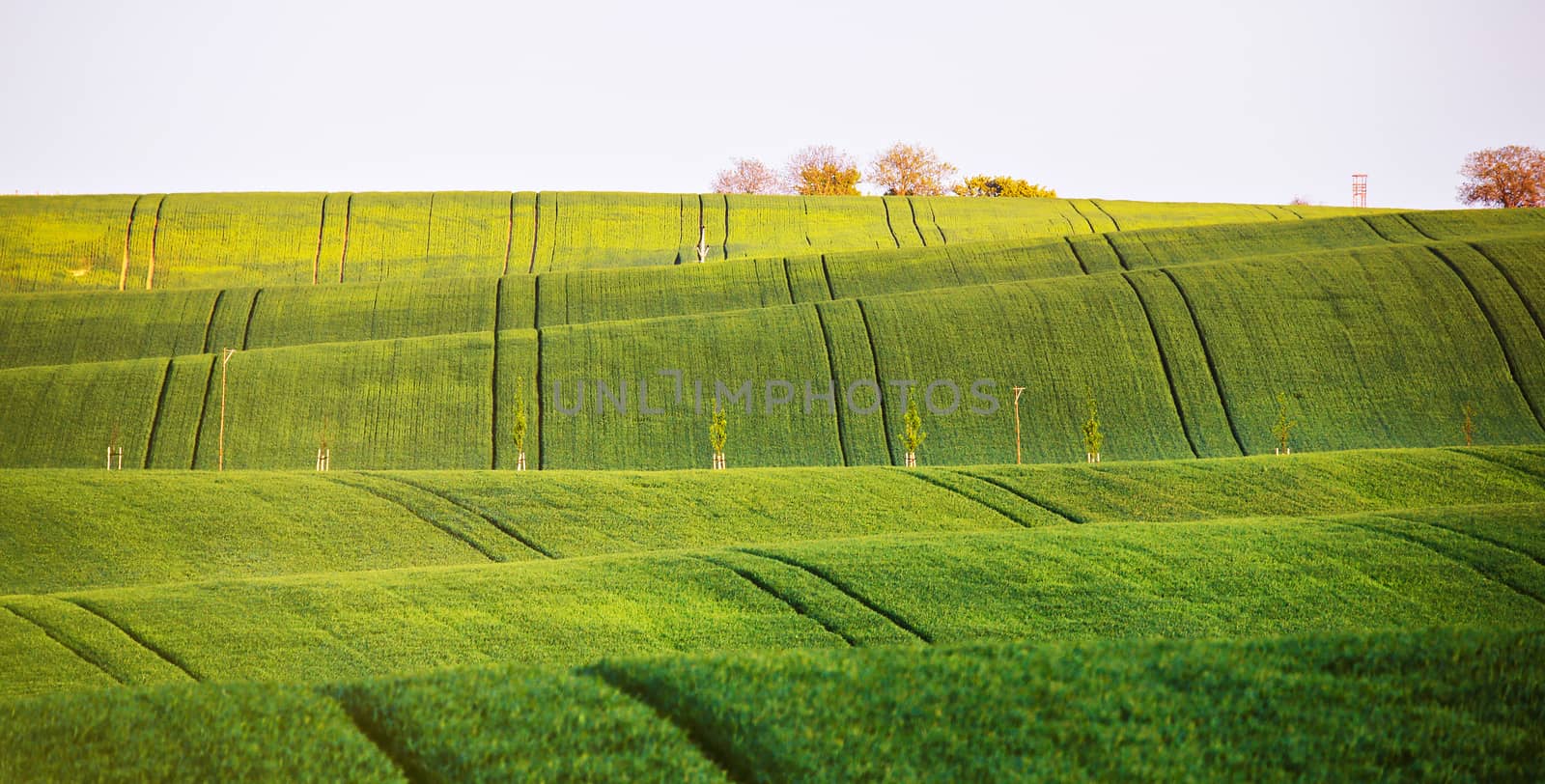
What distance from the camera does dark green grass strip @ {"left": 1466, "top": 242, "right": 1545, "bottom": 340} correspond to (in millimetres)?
48875

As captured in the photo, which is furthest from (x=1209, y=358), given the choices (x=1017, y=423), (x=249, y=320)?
(x=249, y=320)

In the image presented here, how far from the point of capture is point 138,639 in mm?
17031

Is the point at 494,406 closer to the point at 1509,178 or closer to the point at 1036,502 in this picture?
the point at 1036,502

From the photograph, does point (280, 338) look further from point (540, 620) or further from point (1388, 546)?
point (1388, 546)

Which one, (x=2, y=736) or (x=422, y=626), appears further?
(x=422, y=626)

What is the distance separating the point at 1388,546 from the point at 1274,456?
11.8 metres

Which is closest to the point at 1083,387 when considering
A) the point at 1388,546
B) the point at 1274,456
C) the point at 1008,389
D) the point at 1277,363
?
the point at 1008,389

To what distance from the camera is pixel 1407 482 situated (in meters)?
28.8

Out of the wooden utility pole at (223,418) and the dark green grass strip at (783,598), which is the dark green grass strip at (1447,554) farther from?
the wooden utility pole at (223,418)

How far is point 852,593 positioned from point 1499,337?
40009 millimetres

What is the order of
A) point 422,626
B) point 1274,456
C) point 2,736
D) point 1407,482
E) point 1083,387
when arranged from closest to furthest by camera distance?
point 2,736 < point 422,626 < point 1407,482 < point 1274,456 < point 1083,387

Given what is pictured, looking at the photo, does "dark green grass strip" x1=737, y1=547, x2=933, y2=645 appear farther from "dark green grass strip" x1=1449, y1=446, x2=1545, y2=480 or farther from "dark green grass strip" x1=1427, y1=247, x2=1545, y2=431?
"dark green grass strip" x1=1427, y1=247, x2=1545, y2=431

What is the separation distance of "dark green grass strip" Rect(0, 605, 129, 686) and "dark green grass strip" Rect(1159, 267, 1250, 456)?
119 ft

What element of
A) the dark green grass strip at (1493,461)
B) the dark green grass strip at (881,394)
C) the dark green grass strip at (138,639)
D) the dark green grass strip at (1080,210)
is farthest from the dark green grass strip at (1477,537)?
the dark green grass strip at (1080,210)
